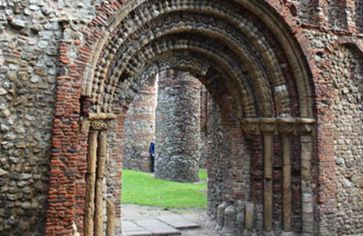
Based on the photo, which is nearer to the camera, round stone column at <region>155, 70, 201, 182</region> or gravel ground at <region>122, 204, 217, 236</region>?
gravel ground at <region>122, 204, 217, 236</region>

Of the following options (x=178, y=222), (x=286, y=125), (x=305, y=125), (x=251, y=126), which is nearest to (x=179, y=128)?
(x=178, y=222)

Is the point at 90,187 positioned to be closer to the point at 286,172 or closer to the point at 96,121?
the point at 96,121

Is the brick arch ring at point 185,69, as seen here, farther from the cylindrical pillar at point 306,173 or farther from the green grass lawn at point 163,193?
the green grass lawn at point 163,193

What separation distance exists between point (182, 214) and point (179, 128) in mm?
5589

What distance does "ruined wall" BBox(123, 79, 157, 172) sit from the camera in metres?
20.0

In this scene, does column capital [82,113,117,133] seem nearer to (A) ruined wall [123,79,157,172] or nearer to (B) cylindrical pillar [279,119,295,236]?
(B) cylindrical pillar [279,119,295,236]

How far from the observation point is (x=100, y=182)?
6281 mm

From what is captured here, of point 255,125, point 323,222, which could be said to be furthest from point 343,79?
point 323,222

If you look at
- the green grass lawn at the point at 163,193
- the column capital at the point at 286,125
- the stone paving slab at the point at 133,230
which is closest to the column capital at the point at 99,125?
the stone paving slab at the point at 133,230

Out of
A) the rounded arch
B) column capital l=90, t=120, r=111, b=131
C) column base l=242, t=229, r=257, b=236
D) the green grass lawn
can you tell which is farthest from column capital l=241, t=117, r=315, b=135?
the green grass lawn

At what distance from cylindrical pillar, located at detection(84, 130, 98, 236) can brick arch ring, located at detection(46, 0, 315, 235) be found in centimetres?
1

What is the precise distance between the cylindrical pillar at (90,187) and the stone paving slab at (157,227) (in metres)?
2.46

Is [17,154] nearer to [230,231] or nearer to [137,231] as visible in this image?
[137,231]

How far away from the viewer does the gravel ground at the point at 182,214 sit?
341 inches
